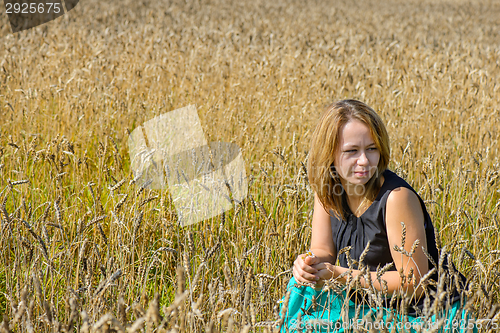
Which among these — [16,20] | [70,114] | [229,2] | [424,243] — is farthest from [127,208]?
[229,2]

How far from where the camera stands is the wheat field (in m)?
1.51

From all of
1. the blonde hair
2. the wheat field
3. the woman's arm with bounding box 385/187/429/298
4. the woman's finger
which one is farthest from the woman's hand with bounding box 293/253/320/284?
the blonde hair

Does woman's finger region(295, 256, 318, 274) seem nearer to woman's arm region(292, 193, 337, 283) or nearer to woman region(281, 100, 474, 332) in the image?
woman region(281, 100, 474, 332)

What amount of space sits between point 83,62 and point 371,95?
283cm

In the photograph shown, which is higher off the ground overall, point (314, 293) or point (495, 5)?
point (495, 5)

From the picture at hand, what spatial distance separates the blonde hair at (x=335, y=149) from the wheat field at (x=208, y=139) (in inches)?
7.3

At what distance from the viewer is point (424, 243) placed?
1.49 metres

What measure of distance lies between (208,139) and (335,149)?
4.87ft

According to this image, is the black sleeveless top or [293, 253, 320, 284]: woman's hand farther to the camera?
the black sleeveless top

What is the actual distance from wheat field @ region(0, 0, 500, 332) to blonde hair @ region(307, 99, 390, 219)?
7.3 inches

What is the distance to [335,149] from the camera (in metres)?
1.75

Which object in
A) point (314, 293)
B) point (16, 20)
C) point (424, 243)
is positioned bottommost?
point (314, 293)

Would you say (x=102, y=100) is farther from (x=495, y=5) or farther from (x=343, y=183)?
(x=495, y=5)

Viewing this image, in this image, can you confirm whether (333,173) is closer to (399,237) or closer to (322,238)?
(322,238)
